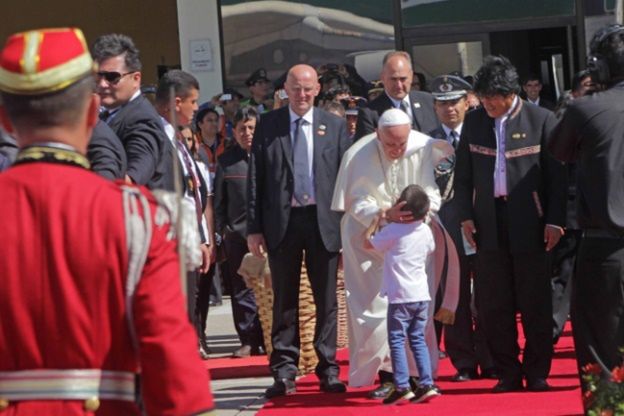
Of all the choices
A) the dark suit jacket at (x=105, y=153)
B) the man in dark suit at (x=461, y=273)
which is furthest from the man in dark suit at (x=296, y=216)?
the dark suit jacket at (x=105, y=153)

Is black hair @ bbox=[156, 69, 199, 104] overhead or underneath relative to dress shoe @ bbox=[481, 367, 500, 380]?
overhead

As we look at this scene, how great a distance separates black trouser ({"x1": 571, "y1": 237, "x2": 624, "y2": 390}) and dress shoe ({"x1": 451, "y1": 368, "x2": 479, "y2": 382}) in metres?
2.44

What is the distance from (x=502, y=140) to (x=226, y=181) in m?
3.23

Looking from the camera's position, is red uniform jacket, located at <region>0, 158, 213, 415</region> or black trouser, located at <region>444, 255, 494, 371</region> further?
black trouser, located at <region>444, 255, 494, 371</region>

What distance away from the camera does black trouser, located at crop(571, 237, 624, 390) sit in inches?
274

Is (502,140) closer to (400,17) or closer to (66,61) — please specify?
(66,61)

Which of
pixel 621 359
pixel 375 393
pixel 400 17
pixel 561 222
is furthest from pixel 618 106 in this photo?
pixel 400 17

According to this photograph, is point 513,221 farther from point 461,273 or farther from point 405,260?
point 461,273

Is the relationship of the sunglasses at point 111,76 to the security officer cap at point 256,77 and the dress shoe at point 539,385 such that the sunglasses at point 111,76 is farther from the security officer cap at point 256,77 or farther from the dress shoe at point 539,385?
the security officer cap at point 256,77

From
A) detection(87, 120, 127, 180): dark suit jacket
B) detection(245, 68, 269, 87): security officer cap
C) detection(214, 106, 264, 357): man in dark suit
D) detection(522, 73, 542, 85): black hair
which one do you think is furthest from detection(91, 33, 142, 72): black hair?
detection(522, 73, 542, 85): black hair

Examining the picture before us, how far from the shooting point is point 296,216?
9.23 metres

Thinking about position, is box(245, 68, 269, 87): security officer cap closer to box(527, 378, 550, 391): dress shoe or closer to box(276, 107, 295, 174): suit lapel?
box(276, 107, 295, 174): suit lapel

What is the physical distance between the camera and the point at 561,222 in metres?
8.69

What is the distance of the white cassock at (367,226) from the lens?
8.91m
